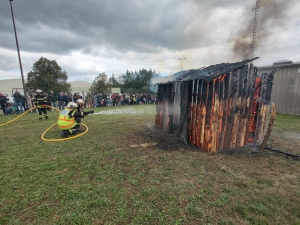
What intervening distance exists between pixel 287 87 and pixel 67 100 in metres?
19.5

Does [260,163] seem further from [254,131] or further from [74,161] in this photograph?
[74,161]

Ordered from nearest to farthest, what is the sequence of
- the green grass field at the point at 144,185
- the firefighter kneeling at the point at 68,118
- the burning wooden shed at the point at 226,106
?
the green grass field at the point at 144,185
the burning wooden shed at the point at 226,106
the firefighter kneeling at the point at 68,118

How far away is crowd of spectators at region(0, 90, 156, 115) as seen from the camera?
13.3 metres

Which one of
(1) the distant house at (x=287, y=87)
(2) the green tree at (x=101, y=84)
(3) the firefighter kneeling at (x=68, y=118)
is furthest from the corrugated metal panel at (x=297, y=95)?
(2) the green tree at (x=101, y=84)

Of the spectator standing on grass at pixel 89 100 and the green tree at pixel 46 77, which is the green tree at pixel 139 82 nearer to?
the green tree at pixel 46 77

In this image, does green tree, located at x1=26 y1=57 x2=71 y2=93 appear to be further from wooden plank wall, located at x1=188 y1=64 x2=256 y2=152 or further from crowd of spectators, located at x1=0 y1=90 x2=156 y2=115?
wooden plank wall, located at x1=188 y1=64 x2=256 y2=152

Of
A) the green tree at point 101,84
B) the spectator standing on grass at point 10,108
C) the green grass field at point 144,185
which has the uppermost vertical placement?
the green tree at point 101,84

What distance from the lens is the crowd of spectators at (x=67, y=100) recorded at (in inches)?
524

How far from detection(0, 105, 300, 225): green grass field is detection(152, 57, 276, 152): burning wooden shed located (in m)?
0.54

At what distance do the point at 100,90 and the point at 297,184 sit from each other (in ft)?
141

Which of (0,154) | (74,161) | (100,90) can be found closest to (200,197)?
(74,161)

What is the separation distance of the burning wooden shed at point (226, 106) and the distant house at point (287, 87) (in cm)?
946

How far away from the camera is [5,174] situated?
351 centimetres

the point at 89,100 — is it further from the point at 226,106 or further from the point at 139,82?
the point at 139,82
